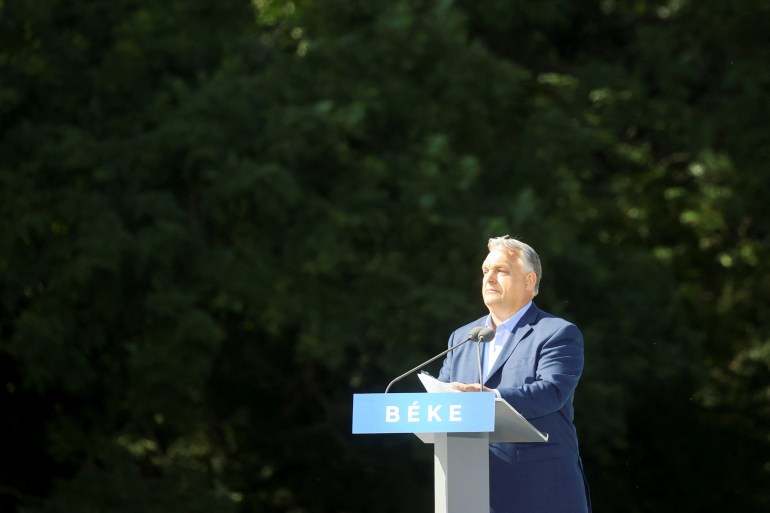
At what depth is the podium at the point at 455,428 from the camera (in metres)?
3.33

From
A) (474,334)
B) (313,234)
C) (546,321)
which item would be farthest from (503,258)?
(313,234)

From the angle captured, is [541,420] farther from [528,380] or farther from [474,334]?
[474,334]

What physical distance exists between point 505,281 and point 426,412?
2.02 ft

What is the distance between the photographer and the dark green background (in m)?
9.84

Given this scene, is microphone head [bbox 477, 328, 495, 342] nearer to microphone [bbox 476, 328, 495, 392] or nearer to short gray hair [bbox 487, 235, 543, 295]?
microphone [bbox 476, 328, 495, 392]

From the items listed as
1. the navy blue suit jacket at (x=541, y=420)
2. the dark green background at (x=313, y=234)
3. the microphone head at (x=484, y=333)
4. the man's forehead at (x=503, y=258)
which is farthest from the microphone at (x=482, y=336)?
the dark green background at (x=313, y=234)

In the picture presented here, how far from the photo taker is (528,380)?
3.77 metres

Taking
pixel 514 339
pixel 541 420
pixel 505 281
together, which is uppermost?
pixel 505 281

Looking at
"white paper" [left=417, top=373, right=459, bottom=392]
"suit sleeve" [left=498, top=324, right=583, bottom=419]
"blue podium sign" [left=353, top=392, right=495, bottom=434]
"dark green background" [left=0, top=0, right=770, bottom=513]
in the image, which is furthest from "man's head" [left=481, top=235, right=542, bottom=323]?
"dark green background" [left=0, top=0, right=770, bottom=513]

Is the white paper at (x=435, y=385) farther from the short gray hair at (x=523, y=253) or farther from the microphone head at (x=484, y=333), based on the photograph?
the short gray hair at (x=523, y=253)

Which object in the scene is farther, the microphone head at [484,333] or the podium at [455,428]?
the microphone head at [484,333]

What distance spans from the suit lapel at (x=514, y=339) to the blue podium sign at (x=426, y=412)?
0.47 meters

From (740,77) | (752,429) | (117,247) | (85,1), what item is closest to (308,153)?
(117,247)

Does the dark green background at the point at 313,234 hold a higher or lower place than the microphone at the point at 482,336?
higher
